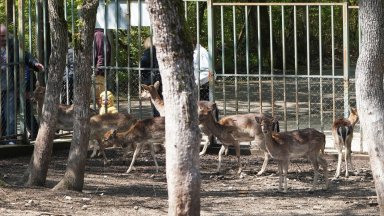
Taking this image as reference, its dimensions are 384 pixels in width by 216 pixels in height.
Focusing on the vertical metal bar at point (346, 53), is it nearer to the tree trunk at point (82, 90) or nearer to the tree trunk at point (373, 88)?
the tree trunk at point (82, 90)

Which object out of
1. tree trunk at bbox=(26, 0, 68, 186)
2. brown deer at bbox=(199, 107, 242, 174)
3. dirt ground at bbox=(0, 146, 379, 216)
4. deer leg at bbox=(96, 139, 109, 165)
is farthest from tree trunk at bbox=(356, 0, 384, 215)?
deer leg at bbox=(96, 139, 109, 165)

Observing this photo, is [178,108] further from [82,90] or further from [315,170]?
[315,170]

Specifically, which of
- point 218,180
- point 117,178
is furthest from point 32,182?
point 218,180

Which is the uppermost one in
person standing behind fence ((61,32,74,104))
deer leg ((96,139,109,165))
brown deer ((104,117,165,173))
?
person standing behind fence ((61,32,74,104))

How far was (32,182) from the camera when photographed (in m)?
12.6

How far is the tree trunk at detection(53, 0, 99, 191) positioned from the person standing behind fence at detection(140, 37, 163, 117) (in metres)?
5.30

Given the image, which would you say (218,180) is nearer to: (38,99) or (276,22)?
(38,99)

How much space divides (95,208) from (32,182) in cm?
156

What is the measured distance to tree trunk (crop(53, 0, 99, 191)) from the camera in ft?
39.5

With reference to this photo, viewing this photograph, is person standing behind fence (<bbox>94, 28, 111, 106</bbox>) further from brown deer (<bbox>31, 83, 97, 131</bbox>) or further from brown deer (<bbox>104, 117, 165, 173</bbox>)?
brown deer (<bbox>104, 117, 165, 173</bbox>)

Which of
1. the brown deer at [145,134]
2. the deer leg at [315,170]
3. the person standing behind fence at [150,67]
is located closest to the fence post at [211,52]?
the person standing behind fence at [150,67]

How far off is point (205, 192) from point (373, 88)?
13.6ft

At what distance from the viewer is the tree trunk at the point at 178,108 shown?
855cm

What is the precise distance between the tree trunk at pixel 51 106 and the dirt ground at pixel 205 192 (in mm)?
348
